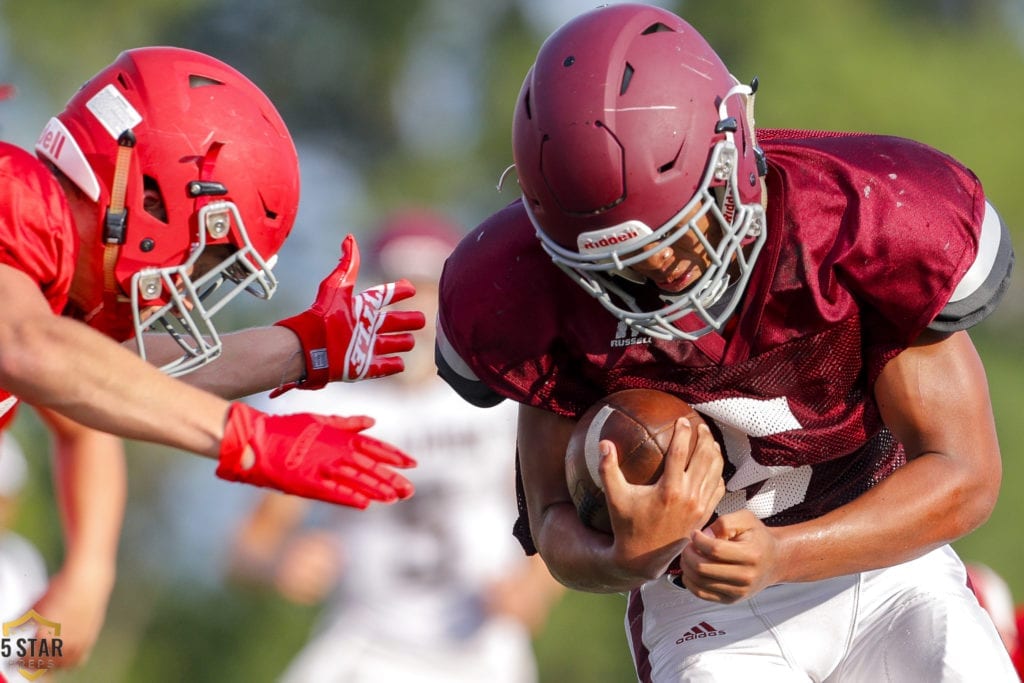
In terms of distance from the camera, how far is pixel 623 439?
128 inches

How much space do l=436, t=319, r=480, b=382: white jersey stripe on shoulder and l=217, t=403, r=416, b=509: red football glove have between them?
460 millimetres

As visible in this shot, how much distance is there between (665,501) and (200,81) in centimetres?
147

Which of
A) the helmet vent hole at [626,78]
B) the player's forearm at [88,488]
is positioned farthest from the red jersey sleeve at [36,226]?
the player's forearm at [88,488]

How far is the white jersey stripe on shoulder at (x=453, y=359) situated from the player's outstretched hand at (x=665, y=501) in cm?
57

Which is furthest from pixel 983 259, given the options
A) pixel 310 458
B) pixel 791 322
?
pixel 310 458

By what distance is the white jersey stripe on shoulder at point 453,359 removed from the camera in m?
3.68

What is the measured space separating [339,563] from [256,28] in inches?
392

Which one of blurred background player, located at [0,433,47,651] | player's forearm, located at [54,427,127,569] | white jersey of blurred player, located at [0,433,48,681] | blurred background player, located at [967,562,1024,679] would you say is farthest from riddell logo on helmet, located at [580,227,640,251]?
blurred background player, located at [0,433,47,651]

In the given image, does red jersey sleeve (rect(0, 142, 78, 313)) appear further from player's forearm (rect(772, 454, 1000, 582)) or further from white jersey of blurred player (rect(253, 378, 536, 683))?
white jersey of blurred player (rect(253, 378, 536, 683))

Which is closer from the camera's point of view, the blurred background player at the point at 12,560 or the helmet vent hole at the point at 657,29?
the helmet vent hole at the point at 657,29

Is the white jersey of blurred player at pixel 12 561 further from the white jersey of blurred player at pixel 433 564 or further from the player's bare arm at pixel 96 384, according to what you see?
the player's bare arm at pixel 96 384

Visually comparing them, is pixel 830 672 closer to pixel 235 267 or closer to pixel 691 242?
pixel 691 242

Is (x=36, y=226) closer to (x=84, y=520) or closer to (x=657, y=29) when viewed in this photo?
(x=657, y=29)

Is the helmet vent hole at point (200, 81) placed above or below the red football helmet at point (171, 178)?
above
